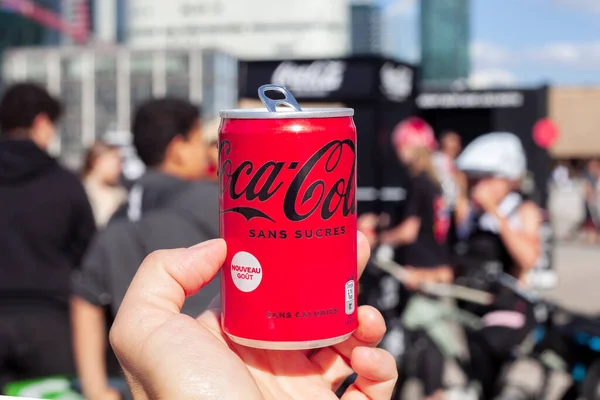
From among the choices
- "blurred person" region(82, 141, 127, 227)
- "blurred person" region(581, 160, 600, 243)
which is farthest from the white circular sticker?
"blurred person" region(581, 160, 600, 243)

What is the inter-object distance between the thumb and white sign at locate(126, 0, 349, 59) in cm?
5778

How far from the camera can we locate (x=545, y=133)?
9.16 m

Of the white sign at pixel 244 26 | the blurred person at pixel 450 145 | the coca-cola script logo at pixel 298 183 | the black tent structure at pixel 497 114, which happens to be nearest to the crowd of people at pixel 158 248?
the coca-cola script logo at pixel 298 183

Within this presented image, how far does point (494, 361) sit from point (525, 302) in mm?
604

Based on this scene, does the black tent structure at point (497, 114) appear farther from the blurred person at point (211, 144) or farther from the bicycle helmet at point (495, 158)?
the blurred person at point (211, 144)

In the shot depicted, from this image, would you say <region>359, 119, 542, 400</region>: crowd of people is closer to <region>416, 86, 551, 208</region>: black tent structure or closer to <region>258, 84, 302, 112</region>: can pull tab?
<region>258, 84, 302, 112</region>: can pull tab

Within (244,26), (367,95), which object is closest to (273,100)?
(367,95)

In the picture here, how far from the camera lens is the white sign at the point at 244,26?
203ft

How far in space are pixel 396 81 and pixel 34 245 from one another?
3.69 metres

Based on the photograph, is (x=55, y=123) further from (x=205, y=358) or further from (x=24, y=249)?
(x=205, y=358)

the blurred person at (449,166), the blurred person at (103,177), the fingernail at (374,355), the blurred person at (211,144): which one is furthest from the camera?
the blurred person at (449,166)

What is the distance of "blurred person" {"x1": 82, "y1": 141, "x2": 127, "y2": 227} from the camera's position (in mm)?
6609

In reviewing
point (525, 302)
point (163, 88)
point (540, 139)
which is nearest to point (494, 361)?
point (525, 302)

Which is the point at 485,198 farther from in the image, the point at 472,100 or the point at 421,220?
the point at 472,100
